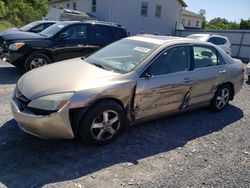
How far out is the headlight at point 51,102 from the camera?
10.4ft

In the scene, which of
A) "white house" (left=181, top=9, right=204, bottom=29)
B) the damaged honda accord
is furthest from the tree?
the damaged honda accord

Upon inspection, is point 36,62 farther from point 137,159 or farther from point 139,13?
point 139,13

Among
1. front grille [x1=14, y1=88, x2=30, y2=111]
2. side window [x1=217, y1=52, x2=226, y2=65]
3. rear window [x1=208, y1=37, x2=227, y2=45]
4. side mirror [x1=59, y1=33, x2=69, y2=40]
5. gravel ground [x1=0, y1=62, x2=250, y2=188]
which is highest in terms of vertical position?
side mirror [x1=59, y1=33, x2=69, y2=40]

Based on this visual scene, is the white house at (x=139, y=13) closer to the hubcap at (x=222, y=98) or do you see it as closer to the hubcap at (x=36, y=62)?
the hubcap at (x=36, y=62)

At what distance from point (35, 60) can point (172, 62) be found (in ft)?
14.5

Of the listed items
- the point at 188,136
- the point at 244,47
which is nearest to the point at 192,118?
the point at 188,136

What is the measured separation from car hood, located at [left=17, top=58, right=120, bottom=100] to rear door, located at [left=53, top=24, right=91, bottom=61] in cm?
345

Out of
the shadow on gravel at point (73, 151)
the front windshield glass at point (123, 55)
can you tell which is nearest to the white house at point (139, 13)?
the front windshield glass at point (123, 55)

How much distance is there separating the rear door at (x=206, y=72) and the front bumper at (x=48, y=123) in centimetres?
244

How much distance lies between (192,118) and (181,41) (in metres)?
1.55

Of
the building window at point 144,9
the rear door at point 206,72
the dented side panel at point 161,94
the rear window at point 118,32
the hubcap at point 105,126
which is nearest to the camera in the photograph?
the hubcap at point 105,126

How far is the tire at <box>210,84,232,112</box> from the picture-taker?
528cm

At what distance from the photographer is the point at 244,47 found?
18906 mm

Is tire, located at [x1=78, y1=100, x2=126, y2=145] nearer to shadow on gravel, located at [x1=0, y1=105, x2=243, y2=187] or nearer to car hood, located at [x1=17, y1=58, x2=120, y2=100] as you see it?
shadow on gravel, located at [x1=0, y1=105, x2=243, y2=187]
